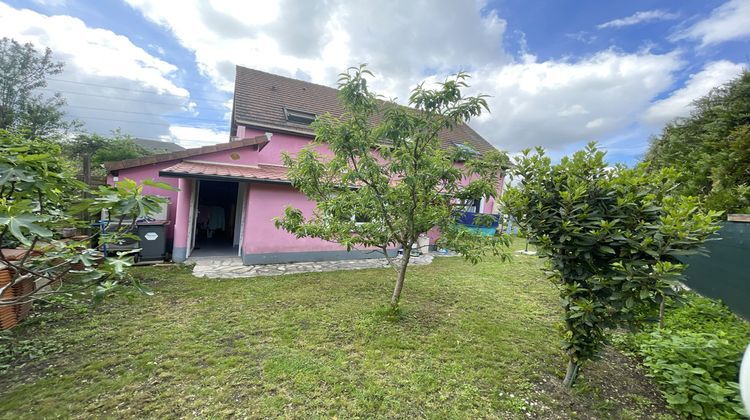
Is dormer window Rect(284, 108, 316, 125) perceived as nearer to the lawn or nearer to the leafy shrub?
the lawn

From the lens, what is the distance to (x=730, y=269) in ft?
15.5

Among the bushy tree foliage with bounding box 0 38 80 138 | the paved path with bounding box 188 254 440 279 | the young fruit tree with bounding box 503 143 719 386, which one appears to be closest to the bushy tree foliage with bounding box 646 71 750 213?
the young fruit tree with bounding box 503 143 719 386

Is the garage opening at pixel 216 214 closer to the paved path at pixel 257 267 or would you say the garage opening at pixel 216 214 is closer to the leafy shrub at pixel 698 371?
the paved path at pixel 257 267

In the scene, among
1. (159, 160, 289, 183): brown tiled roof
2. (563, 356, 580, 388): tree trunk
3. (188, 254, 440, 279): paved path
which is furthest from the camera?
(188, 254, 440, 279): paved path

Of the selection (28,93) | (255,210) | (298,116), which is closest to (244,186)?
(255,210)

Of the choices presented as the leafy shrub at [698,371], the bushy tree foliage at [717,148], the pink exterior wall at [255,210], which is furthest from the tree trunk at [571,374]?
the pink exterior wall at [255,210]

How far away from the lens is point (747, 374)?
1032 millimetres

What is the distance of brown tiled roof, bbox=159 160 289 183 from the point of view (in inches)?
251

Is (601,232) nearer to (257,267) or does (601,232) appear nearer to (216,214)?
(257,267)

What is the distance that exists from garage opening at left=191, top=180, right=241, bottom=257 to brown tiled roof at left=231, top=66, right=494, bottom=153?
291 centimetres

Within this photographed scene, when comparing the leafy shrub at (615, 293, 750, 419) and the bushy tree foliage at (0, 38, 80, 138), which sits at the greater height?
the bushy tree foliage at (0, 38, 80, 138)

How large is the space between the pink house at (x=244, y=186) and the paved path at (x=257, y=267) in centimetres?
28

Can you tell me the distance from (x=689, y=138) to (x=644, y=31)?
14.4 feet

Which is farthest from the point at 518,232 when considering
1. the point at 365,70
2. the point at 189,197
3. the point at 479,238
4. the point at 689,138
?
the point at 689,138
